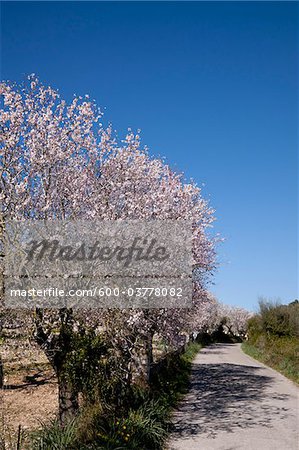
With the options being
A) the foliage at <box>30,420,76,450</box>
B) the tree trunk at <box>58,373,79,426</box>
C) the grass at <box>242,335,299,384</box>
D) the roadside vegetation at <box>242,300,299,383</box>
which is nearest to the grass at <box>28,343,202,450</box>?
the foliage at <box>30,420,76,450</box>

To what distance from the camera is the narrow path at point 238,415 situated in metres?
10.3

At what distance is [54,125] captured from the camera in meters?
10.3

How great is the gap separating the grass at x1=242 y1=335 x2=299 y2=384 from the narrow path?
120cm

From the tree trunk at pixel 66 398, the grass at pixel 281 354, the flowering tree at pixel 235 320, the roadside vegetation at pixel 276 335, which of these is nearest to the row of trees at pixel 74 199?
the tree trunk at pixel 66 398

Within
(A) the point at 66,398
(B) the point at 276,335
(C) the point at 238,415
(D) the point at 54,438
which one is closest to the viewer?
(D) the point at 54,438

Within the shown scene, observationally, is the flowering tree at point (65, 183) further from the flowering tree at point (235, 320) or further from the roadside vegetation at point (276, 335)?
the flowering tree at point (235, 320)

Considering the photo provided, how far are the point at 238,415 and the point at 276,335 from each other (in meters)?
25.0

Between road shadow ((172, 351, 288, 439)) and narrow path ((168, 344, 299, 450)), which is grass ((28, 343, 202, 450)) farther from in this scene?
road shadow ((172, 351, 288, 439))

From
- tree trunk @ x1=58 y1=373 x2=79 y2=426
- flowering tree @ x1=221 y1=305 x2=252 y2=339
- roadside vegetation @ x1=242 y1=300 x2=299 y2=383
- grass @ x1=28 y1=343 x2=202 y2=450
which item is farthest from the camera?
flowering tree @ x1=221 y1=305 x2=252 y2=339

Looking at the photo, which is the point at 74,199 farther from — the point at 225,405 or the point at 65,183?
the point at 225,405

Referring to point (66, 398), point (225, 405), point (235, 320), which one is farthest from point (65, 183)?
point (235, 320)

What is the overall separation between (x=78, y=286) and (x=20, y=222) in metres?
1.80

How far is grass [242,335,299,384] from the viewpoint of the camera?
2256 centimetres

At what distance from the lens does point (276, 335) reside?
36.7 meters
